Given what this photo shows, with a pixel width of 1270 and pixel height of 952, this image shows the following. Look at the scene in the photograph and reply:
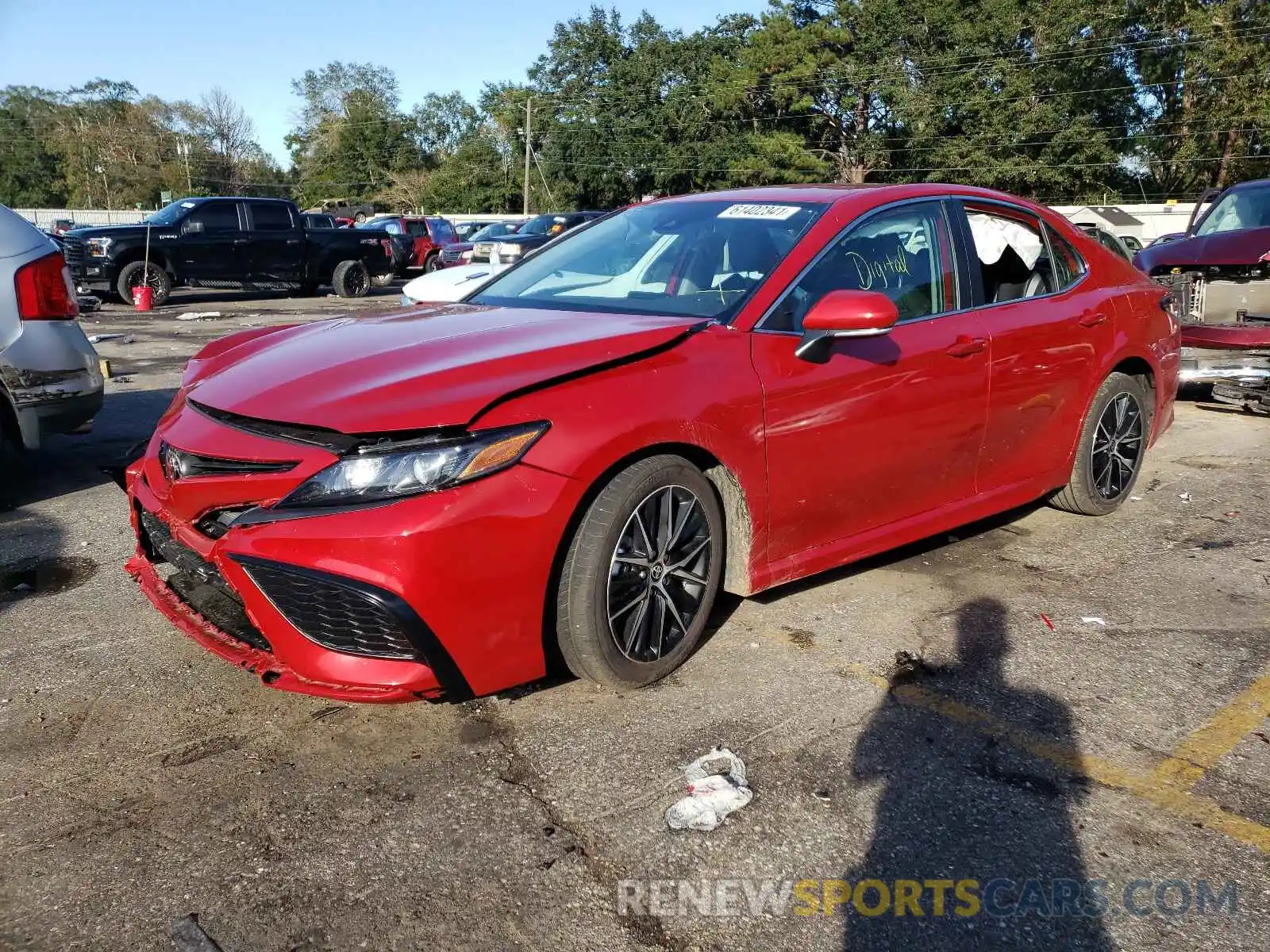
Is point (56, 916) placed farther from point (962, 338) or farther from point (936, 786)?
point (962, 338)

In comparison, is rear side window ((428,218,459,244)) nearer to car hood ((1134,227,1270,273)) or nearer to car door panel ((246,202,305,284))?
car door panel ((246,202,305,284))

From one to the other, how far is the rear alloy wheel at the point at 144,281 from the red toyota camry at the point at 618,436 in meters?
15.4

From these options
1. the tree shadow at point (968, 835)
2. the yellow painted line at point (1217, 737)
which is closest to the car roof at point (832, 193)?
the tree shadow at point (968, 835)

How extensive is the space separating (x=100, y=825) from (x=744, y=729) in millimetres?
1728

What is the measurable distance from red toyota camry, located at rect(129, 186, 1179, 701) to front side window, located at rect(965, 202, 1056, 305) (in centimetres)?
2

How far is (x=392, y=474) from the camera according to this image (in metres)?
2.70

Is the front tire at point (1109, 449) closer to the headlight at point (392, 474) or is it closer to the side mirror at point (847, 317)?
the side mirror at point (847, 317)

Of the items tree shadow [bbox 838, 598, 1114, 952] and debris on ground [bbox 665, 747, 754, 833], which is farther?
debris on ground [bbox 665, 747, 754, 833]

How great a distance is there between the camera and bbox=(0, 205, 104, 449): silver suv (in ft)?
16.4

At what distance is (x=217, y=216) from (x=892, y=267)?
55.5 ft

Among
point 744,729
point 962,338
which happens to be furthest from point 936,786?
point 962,338

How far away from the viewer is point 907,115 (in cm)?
5362

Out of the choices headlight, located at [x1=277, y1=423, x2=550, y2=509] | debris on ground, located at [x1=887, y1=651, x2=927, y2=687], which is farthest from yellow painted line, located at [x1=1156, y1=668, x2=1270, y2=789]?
headlight, located at [x1=277, y1=423, x2=550, y2=509]

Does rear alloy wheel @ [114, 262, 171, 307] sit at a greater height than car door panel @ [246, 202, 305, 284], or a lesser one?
lesser
